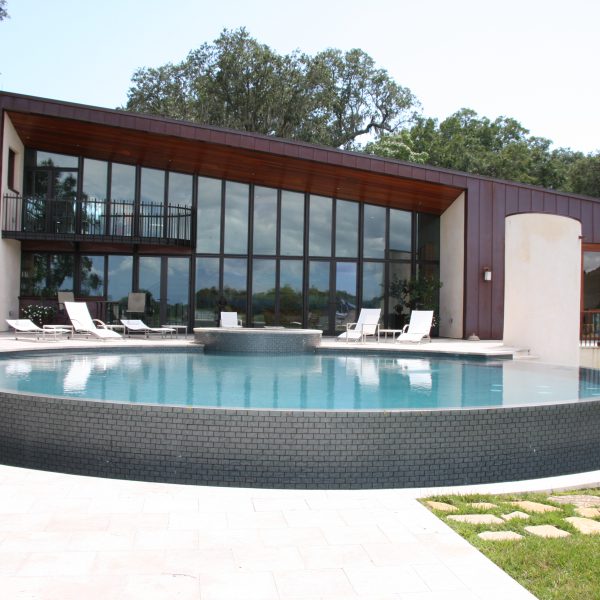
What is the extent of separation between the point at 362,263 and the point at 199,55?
17840 millimetres

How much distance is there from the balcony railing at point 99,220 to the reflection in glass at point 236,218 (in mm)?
1047

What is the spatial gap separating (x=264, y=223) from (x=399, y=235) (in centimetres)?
372

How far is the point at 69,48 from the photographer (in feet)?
61.7

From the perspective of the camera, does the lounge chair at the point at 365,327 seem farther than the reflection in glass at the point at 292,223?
No

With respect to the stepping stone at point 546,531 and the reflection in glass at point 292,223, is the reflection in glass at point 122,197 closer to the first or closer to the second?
the reflection in glass at point 292,223

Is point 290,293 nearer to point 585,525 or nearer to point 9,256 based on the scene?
point 9,256

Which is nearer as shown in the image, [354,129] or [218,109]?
[218,109]

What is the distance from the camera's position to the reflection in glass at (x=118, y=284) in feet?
56.1

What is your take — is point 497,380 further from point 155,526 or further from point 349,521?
point 155,526

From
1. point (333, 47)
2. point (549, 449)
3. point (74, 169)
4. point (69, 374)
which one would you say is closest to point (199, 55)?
point (333, 47)

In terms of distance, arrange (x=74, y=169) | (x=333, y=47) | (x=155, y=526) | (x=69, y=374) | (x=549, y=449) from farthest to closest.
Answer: (x=333, y=47), (x=74, y=169), (x=69, y=374), (x=549, y=449), (x=155, y=526)

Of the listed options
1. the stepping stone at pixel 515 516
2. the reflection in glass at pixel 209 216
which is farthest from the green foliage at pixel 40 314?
the stepping stone at pixel 515 516

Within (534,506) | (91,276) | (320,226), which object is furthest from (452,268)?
(534,506)

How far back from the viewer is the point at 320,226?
1789 cm
